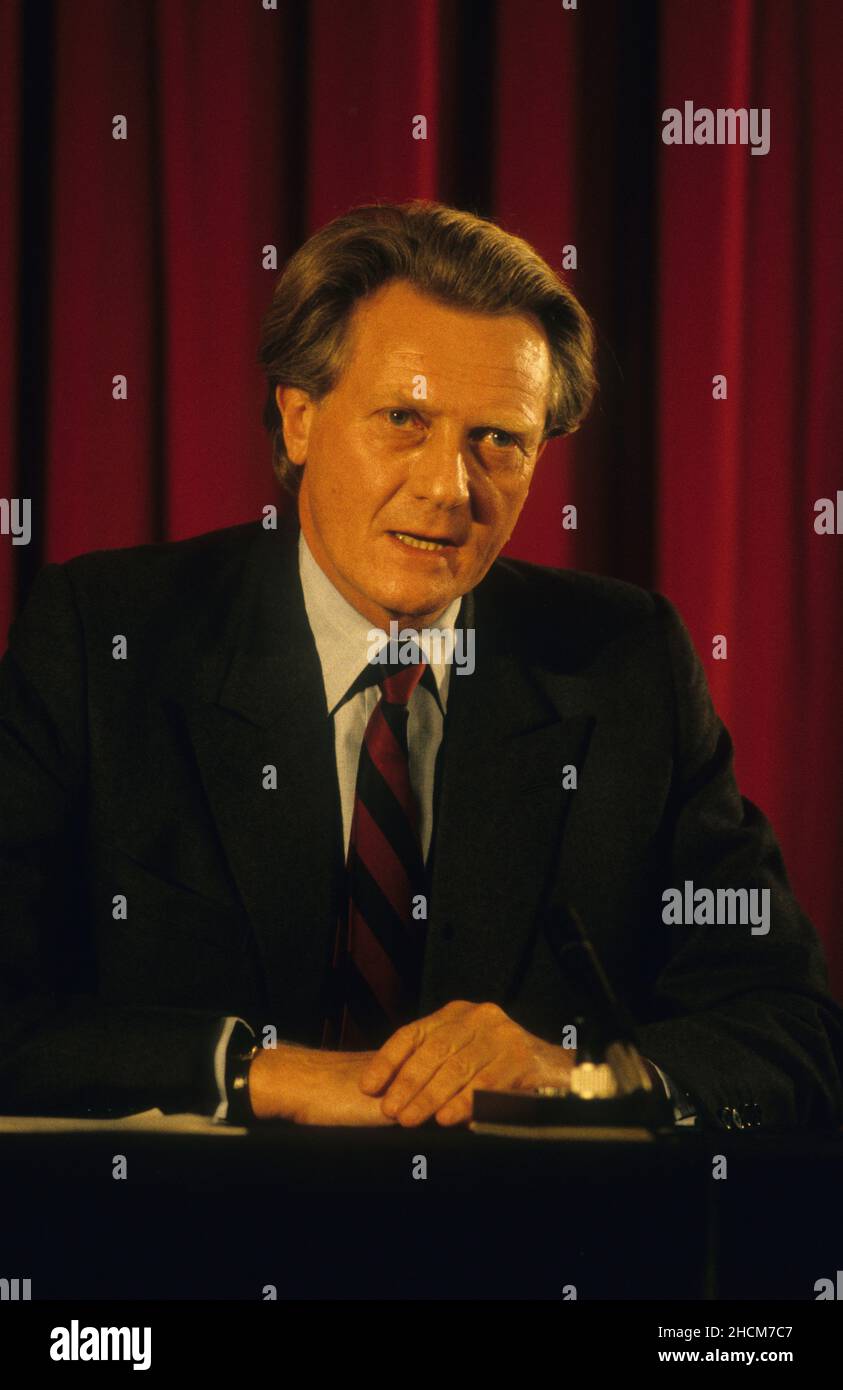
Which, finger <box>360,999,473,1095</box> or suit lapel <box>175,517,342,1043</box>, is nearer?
finger <box>360,999,473,1095</box>

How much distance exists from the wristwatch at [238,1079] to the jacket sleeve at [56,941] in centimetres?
2

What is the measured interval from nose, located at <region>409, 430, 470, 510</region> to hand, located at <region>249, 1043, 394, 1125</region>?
0.65 metres

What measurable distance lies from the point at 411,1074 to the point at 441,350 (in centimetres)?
83

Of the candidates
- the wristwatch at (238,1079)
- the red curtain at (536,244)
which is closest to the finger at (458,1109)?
the wristwatch at (238,1079)

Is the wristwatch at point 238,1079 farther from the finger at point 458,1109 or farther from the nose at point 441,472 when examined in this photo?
the nose at point 441,472

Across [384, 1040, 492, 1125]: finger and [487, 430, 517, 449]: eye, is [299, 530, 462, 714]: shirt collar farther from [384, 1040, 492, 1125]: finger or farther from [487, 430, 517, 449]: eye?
[384, 1040, 492, 1125]: finger

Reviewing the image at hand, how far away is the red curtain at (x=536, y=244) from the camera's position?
221cm

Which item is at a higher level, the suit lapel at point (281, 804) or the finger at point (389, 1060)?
the suit lapel at point (281, 804)

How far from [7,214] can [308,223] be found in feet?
1.48

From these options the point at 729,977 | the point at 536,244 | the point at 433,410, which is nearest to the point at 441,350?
the point at 433,410

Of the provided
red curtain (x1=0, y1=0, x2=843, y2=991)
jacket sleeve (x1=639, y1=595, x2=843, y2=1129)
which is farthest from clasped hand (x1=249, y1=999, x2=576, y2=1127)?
red curtain (x1=0, y1=0, x2=843, y2=991)

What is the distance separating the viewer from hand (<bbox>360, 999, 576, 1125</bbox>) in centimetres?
134

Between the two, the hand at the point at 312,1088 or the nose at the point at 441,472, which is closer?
the hand at the point at 312,1088

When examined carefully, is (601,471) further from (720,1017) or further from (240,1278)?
(240,1278)
